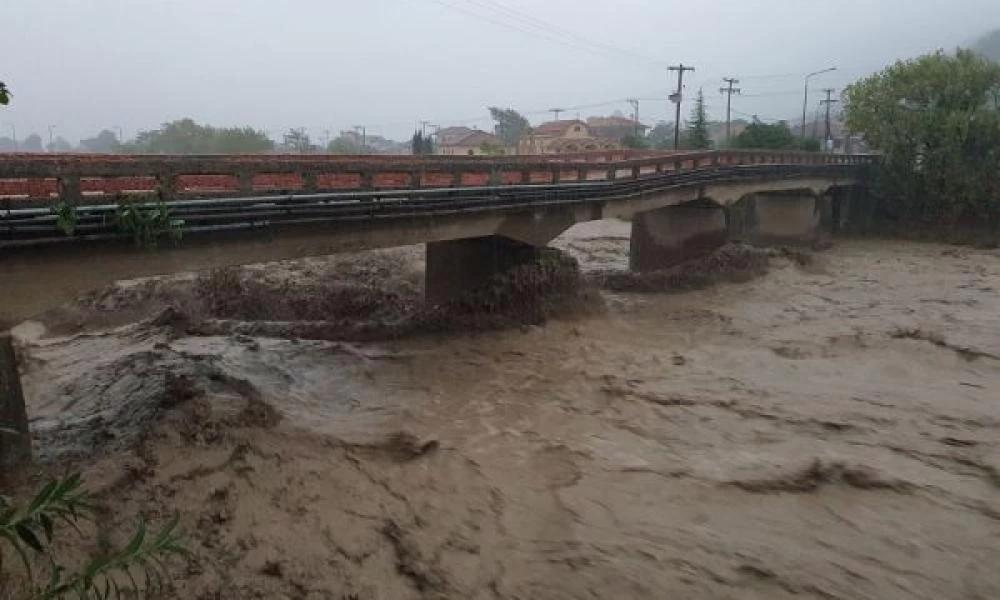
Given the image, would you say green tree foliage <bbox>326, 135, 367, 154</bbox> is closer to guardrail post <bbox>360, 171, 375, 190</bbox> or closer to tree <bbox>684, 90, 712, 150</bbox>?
tree <bbox>684, 90, 712, 150</bbox>

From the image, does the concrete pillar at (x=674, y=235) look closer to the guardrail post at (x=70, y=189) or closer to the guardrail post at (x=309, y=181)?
the guardrail post at (x=309, y=181)

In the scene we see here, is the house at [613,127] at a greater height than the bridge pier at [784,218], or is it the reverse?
the house at [613,127]

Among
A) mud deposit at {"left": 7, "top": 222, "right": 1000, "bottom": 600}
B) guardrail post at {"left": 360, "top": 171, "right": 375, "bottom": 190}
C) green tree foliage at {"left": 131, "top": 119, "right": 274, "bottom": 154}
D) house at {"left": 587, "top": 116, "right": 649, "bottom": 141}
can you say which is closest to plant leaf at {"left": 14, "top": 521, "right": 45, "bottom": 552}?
mud deposit at {"left": 7, "top": 222, "right": 1000, "bottom": 600}

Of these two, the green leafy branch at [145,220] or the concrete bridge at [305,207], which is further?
the green leafy branch at [145,220]

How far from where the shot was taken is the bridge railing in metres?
8.45

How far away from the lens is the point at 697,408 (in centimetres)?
1138

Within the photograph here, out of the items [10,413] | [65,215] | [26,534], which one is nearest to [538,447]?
[10,413]

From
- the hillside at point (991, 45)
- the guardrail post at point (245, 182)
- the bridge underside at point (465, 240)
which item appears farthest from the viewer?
the hillside at point (991, 45)

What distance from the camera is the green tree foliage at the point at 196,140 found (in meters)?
55.5

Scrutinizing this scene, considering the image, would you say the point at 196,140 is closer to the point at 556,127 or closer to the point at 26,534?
the point at 556,127

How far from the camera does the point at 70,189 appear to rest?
8.55 m

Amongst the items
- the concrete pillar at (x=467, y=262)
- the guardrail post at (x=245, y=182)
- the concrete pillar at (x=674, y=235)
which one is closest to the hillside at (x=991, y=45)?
the concrete pillar at (x=674, y=235)

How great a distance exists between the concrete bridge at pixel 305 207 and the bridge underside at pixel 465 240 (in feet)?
0.07

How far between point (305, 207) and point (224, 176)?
1.30 m
